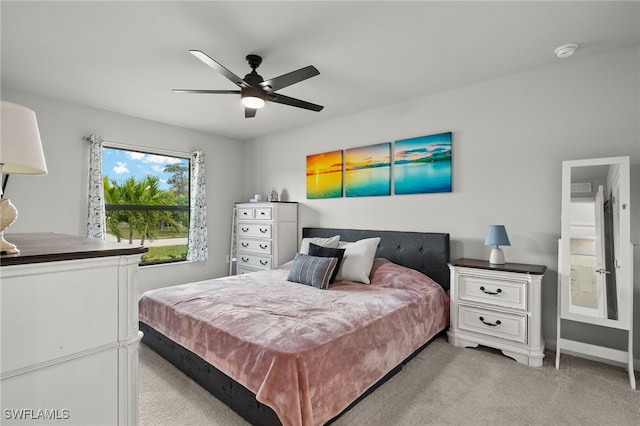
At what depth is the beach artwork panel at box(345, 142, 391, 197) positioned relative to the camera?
12.5ft

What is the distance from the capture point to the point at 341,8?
2018 millimetres

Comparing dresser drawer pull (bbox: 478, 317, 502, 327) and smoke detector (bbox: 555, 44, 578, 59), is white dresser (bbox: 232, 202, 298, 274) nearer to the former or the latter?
dresser drawer pull (bbox: 478, 317, 502, 327)

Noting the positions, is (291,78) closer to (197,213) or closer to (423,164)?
(423,164)

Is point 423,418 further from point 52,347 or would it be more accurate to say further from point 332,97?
point 332,97

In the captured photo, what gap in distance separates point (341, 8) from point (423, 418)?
2.65 meters

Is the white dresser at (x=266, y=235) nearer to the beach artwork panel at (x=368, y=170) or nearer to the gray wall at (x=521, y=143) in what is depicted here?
the beach artwork panel at (x=368, y=170)

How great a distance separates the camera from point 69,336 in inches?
43.2

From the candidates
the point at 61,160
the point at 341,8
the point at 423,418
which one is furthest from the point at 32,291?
the point at 61,160

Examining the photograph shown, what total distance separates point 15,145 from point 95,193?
324 centimetres

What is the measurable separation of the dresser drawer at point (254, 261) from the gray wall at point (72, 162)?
0.61 meters

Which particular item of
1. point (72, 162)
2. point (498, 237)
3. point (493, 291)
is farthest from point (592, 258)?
point (72, 162)

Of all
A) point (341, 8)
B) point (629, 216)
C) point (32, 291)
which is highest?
point (341, 8)

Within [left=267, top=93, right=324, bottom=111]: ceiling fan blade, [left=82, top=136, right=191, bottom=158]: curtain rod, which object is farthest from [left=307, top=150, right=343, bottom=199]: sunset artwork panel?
[left=82, top=136, right=191, bottom=158]: curtain rod

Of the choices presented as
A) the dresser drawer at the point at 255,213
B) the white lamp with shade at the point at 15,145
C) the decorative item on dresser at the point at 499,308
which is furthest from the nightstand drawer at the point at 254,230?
the white lamp with shade at the point at 15,145
